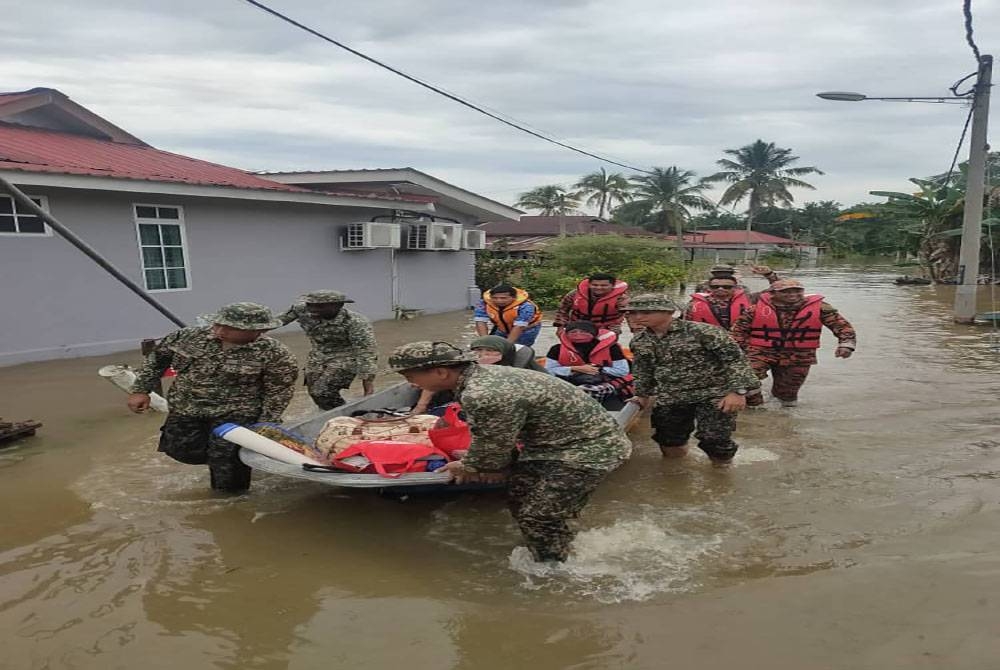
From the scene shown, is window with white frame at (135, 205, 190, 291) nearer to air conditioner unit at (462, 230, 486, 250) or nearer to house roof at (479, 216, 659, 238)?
air conditioner unit at (462, 230, 486, 250)

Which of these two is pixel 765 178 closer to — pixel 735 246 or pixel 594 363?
pixel 735 246

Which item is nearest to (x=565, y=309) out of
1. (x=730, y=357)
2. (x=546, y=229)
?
(x=730, y=357)

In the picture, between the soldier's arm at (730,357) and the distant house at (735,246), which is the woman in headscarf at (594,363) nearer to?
the soldier's arm at (730,357)

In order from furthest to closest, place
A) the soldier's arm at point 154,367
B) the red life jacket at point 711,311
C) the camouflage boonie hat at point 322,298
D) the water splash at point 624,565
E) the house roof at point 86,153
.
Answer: the house roof at point 86,153, the red life jacket at point 711,311, the camouflage boonie hat at point 322,298, the soldier's arm at point 154,367, the water splash at point 624,565

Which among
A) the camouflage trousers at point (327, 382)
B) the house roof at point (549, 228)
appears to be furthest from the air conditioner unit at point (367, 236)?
the house roof at point (549, 228)

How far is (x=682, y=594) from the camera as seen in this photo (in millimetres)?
3580

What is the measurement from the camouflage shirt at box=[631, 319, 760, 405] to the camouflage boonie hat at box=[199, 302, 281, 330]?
2671 mm

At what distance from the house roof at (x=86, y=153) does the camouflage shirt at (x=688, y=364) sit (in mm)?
7830

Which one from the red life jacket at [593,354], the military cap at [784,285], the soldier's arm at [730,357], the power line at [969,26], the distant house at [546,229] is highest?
the power line at [969,26]

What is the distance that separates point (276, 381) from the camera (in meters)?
4.74

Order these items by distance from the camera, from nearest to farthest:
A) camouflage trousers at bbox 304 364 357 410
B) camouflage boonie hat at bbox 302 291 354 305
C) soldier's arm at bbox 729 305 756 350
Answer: camouflage boonie hat at bbox 302 291 354 305
camouflage trousers at bbox 304 364 357 410
soldier's arm at bbox 729 305 756 350

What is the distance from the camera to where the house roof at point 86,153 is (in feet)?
31.2

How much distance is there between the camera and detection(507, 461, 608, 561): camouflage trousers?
3.46 meters

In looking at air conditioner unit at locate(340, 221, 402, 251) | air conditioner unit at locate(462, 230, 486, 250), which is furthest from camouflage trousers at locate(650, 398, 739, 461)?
air conditioner unit at locate(462, 230, 486, 250)
